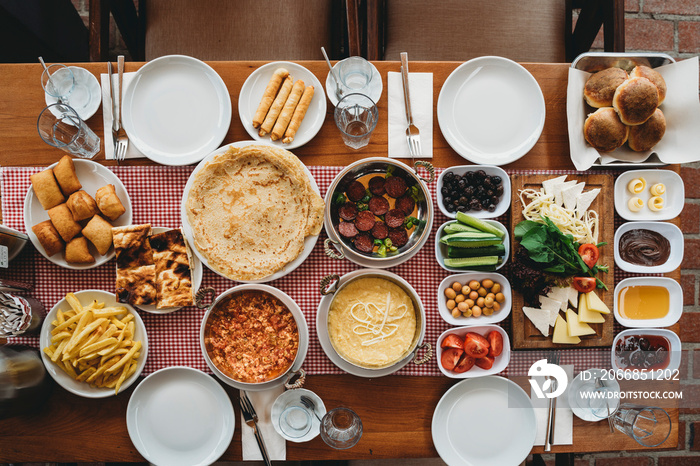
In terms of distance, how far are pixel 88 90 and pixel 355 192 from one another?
4.12 ft

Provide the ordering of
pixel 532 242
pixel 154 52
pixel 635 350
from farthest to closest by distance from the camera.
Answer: pixel 154 52 < pixel 635 350 < pixel 532 242

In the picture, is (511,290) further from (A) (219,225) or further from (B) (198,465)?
(B) (198,465)

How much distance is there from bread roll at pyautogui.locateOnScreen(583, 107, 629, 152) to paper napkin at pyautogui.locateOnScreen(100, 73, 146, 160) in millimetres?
1967

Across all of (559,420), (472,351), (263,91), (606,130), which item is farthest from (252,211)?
(559,420)

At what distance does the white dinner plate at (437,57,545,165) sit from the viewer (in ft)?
6.35

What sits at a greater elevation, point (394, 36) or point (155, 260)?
point (394, 36)

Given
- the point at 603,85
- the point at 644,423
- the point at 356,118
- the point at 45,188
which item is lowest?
the point at 644,423

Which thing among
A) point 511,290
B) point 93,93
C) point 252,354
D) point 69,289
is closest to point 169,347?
point 252,354

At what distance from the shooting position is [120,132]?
1896 mm

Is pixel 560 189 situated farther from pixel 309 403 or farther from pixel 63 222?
pixel 63 222

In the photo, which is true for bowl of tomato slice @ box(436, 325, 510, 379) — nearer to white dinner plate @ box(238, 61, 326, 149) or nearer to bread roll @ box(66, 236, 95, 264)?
white dinner plate @ box(238, 61, 326, 149)

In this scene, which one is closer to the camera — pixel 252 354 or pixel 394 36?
pixel 252 354

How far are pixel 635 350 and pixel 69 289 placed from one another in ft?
8.26

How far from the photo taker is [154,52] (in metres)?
2.35
